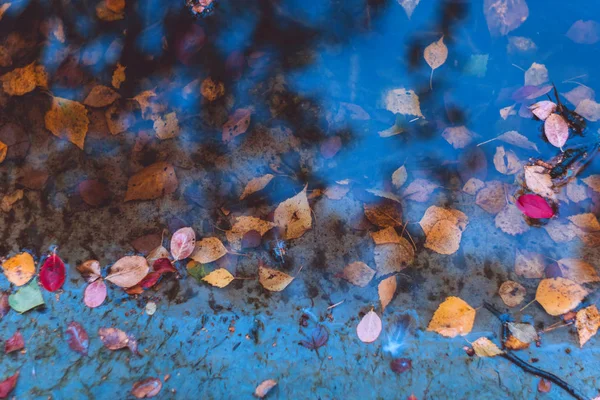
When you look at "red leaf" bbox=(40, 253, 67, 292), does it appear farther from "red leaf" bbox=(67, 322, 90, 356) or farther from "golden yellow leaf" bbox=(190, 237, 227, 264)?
"golden yellow leaf" bbox=(190, 237, 227, 264)

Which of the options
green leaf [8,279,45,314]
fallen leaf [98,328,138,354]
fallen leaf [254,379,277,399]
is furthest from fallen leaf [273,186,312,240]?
green leaf [8,279,45,314]

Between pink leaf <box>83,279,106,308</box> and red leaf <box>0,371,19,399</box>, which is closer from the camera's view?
red leaf <box>0,371,19,399</box>

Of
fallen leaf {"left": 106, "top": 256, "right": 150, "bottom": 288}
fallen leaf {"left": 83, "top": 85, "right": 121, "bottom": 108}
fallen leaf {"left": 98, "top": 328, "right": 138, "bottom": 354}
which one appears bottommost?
fallen leaf {"left": 98, "top": 328, "right": 138, "bottom": 354}

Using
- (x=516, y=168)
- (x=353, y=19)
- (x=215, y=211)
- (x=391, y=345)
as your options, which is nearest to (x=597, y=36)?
(x=516, y=168)

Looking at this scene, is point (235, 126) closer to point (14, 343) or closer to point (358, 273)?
point (358, 273)

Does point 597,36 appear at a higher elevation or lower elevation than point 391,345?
higher

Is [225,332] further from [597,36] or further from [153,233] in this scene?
[597,36]

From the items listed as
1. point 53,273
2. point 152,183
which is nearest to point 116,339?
point 53,273
